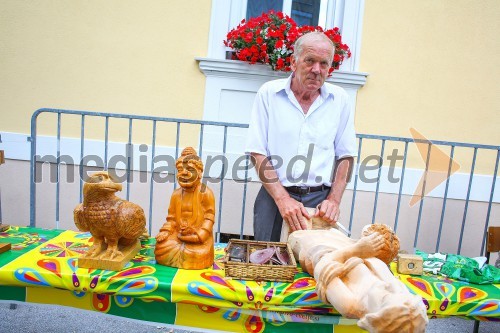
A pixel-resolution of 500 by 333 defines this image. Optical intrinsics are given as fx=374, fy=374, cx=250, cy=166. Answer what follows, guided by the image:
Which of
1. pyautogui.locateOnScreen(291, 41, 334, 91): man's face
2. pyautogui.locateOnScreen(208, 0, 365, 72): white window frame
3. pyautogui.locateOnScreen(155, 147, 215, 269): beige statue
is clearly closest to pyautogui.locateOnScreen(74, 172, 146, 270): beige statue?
pyautogui.locateOnScreen(155, 147, 215, 269): beige statue

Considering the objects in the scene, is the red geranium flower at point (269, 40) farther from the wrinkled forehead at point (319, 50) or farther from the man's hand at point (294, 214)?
the man's hand at point (294, 214)

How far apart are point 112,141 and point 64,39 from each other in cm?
104

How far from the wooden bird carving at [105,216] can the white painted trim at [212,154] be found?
80.7 inches

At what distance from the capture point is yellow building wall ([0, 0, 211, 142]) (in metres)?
3.49

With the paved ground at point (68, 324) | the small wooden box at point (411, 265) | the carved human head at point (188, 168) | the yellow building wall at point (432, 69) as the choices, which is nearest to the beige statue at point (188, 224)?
the carved human head at point (188, 168)

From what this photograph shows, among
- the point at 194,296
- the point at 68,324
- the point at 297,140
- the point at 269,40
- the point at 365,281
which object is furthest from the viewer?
the point at 269,40

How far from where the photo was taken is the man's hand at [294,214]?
1801 millimetres

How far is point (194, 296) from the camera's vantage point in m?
1.35

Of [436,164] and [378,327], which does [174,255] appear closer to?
[378,327]

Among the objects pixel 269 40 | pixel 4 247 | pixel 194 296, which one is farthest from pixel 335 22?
pixel 4 247

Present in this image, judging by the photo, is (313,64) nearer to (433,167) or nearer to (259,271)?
(259,271)

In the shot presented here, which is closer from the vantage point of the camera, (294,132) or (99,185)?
(99,185)

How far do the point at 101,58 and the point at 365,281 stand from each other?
324cm

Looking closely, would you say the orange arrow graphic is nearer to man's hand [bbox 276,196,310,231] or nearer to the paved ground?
the paved ground
